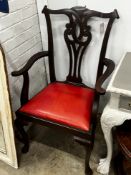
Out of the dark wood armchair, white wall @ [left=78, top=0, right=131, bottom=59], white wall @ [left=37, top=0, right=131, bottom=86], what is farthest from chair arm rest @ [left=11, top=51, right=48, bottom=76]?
white wall @ [left=78, top=0, right=131, bottom=59]

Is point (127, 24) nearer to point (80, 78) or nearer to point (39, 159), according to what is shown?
point (80, 78)

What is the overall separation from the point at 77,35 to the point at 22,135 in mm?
824

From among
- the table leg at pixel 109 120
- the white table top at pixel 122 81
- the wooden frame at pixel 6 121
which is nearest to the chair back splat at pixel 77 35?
the white table top at pixel 122 81

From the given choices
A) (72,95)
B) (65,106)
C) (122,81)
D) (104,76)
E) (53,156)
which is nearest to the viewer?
(122,81)

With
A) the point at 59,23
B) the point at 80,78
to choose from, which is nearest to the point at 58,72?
the point at 80,78

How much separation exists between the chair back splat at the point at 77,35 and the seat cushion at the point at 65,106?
16 centimetres

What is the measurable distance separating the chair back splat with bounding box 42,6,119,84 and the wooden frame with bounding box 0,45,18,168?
0.53 m

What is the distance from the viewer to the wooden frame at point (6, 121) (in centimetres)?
144

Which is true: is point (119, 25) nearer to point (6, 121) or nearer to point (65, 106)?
point (65, 106)

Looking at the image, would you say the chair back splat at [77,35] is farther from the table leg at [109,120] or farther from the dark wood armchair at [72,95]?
the table leg at [109,120]

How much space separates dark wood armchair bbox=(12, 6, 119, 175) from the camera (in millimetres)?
1515

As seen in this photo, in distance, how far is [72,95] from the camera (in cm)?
174

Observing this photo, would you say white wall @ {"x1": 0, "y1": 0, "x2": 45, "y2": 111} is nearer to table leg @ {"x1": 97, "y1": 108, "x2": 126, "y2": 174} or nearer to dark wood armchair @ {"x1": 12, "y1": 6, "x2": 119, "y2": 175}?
dark wood armchair @ {"x1": 12, "y1": 6, "x2": 119, "y2": 175}

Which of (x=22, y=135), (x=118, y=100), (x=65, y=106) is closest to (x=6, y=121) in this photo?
(x=22, y=135)
